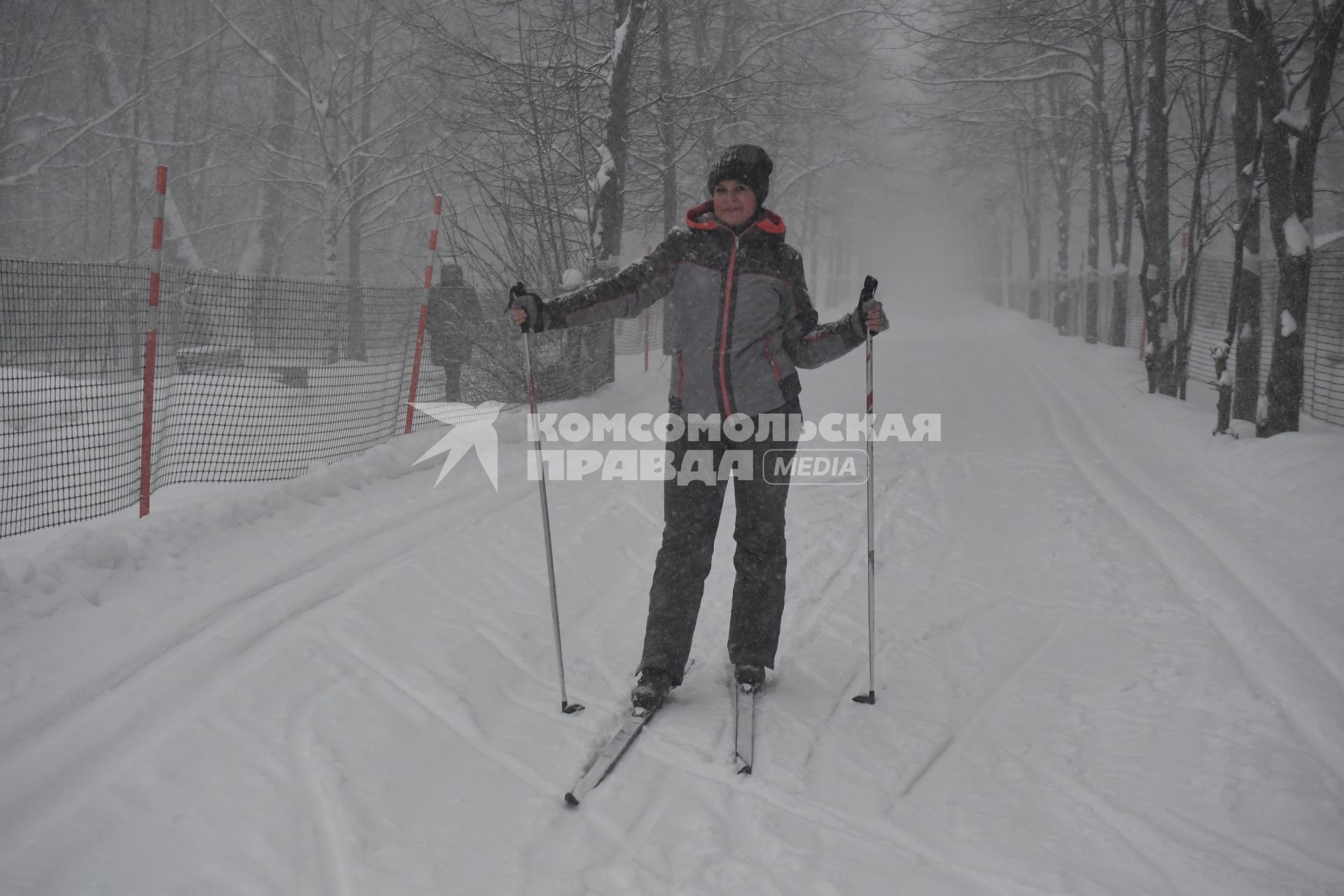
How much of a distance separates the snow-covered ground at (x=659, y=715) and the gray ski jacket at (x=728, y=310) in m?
1.31

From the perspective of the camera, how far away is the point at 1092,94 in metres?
15.0

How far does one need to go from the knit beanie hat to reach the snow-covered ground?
208 centimetres

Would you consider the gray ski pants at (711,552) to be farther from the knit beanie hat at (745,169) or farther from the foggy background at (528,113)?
the foggy background at (528,113)

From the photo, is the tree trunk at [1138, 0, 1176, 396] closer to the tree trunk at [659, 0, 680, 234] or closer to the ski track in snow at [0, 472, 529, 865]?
the tree trunk at [659, 0, 680, 234]

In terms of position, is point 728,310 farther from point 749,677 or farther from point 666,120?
point 666,120

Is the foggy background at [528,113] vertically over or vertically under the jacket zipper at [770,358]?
over

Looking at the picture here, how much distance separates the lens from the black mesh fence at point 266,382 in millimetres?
6773

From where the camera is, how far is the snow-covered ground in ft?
8.00

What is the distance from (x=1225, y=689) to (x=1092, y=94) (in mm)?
14640

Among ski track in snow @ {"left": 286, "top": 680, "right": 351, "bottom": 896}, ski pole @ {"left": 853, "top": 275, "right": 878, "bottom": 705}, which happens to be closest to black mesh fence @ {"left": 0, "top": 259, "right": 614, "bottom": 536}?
ski track in snow @ {"left": 286, "top": 680, "right": 351, "bottom": 896}

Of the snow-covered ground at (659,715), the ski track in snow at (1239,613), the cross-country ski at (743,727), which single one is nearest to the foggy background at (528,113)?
the ski track in snow at (1239,613)

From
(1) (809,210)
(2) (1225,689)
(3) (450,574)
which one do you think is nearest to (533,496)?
(3) (450,574)

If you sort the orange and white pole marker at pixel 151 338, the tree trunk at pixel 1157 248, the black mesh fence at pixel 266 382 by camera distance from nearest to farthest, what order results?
the orange and white pole marker at pixel 151 338
the black mesh fence at pixel 266 382
the tree trunk at pixel 1157 248

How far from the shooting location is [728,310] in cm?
335
